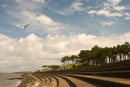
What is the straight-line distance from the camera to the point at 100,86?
7.36m

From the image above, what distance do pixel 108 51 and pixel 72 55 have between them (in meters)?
47.6

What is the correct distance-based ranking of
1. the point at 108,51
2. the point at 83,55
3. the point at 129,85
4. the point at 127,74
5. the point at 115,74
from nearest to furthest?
1. the point at 129,85
2. the point at 127,74
3. the point at 115,74
4. the point at 108,51
5. the point at 83,55

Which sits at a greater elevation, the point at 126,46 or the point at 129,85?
the point at 126,46

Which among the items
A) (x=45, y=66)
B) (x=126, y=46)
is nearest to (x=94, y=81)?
(x=126, y=46)

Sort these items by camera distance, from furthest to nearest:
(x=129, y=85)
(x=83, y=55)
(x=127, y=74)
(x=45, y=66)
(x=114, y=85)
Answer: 1. (x=45, y=66)
2. (x=83, y=55)
3. (x=127, y=74)
4. (x=114, y=85)
5. (x=129, y=85)

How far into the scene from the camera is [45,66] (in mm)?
182750

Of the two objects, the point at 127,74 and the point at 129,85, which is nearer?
the point at 129,85

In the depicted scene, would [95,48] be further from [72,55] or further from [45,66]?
[45,66]

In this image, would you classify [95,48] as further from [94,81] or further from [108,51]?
[94,81]

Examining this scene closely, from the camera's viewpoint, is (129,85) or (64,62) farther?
(64,62)

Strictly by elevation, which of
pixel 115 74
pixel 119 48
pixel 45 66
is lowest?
pixel 45 66

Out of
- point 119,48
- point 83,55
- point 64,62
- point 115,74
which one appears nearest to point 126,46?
point 119,48

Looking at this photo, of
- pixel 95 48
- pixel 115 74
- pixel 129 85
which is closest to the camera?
pixel 129 85

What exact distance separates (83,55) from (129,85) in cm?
6575
